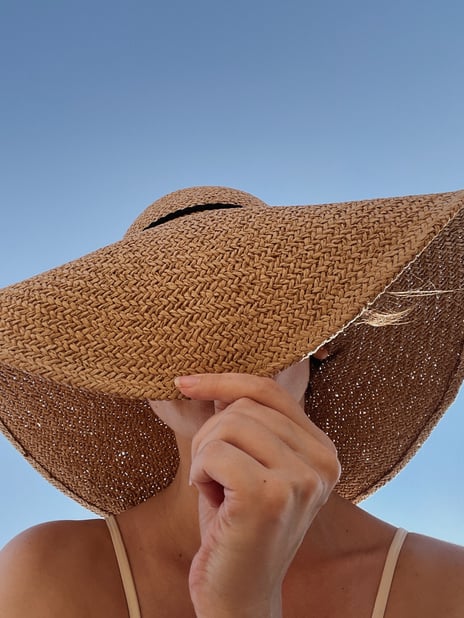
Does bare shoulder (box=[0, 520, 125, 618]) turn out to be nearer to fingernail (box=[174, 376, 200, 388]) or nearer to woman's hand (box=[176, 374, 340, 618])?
woman's hand (box=[176, 374, 340, 618])

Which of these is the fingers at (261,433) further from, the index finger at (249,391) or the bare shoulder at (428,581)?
the bare shoulder at (428,581)

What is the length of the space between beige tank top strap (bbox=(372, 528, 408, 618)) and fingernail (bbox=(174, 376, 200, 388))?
537 millimetres

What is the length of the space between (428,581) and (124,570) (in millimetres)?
447

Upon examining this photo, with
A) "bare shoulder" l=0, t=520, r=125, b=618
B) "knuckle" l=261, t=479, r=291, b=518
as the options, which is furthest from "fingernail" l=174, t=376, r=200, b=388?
"bare shoulder" l=0, t=520, r=125, b=618

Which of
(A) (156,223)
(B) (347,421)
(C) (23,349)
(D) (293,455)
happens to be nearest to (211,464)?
(D) (293,455)

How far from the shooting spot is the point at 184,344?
2.04 feet

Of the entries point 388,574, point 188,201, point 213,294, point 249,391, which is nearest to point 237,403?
point 249,391

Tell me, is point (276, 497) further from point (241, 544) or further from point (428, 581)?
point (428, 581)

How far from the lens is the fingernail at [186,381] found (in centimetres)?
57

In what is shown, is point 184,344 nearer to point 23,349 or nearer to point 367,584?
point 23,349

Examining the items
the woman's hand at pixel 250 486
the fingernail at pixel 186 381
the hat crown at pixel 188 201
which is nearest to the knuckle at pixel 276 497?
the woman's hand at pixel 250 486

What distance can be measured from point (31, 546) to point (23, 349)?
0.42m

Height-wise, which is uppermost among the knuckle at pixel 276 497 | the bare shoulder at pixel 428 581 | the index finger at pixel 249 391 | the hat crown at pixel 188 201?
the hat crown at pixel 188 201

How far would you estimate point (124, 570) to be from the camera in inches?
37.3
